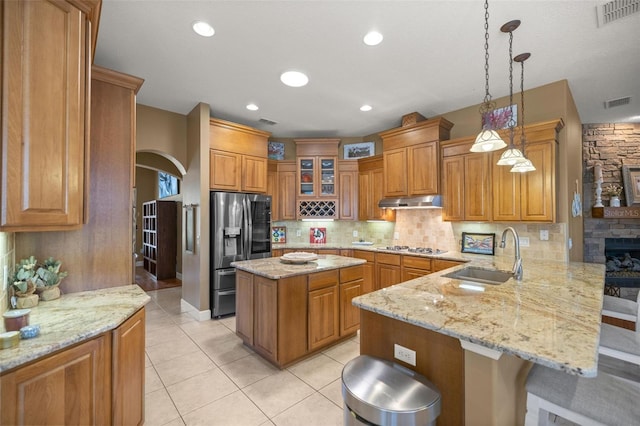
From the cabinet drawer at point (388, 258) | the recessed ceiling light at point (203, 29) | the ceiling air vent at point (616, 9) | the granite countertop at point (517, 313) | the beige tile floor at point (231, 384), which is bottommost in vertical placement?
the beige tile floor at point (231, 384)

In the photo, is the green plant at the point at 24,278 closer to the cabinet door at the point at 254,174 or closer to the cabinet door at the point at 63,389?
the cabinet door at the point at 63,389

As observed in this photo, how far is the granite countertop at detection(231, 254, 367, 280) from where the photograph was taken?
2.54 metres

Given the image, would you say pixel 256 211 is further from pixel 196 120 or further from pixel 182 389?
pixel 182 389

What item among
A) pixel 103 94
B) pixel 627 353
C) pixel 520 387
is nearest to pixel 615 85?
pixel 627 353

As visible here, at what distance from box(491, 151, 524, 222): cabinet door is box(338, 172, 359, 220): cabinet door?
2248mm

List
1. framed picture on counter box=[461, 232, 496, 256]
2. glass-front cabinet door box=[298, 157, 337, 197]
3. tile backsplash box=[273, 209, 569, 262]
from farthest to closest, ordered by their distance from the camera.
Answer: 1. glass-front cabinet door box=[298, 157, 337, 197]
2. framed picture on counter box=[461, 232, 496, 256]
3. tile backsplash box=[273, 209, 569, 262]

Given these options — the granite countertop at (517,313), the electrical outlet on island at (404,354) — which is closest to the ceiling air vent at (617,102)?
the granite countertop at (517,313)

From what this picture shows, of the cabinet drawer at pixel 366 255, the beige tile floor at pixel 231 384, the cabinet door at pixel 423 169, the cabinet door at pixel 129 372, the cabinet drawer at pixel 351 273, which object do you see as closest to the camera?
the cabinet door at pixel 129 372

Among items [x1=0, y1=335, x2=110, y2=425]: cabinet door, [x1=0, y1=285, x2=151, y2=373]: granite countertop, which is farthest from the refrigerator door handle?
[x1=0, y1=335, x2=110, y2=425]: cabinet door

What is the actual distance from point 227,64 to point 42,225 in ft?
7.35

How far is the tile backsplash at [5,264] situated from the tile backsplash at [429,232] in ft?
12.8

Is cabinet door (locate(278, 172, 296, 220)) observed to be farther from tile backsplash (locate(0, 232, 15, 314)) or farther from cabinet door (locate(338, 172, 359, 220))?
tile backsplash (locate(0, 232, 15, 314))

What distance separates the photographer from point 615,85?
321cm

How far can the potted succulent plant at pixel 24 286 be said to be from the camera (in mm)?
1594
